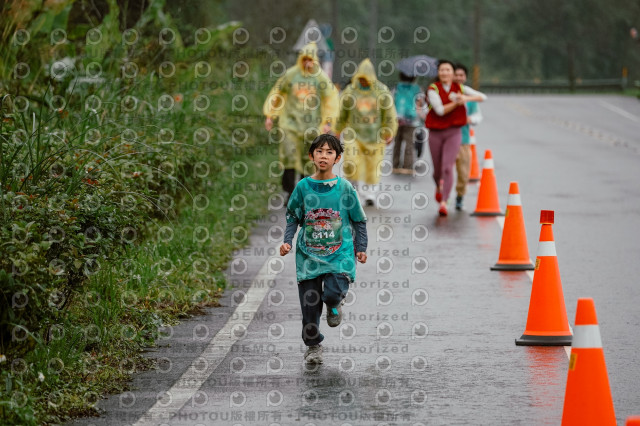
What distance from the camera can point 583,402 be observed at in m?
6.57

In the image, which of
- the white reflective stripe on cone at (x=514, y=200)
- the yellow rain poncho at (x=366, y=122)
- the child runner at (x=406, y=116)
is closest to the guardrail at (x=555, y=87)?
the child runner at (x=406, y=116)

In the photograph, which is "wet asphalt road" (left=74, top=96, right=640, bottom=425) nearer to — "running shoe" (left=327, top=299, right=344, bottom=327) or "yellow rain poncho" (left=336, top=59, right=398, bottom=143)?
"running shoe" (left=327, top=299, right=344, bottom=327)

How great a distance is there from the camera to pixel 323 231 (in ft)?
28.0

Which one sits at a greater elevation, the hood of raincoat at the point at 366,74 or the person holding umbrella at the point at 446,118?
the hood of raincoat at the point at 366,74

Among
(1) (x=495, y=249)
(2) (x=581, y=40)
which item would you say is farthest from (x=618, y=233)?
(2) (x=581, y=40)

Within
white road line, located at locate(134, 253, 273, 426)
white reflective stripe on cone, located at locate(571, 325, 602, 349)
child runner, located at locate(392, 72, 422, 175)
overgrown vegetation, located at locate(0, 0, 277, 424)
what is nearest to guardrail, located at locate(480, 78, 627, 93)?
child runner, located at locate(392, 72, 422, 175)

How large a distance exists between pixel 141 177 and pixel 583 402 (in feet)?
16.5

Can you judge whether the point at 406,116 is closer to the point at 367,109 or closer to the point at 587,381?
the point at 367,109

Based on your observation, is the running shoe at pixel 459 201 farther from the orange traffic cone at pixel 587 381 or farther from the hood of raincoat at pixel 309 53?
the orange traffic cone at pixel 587 381

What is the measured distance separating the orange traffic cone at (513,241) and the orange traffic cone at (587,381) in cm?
546

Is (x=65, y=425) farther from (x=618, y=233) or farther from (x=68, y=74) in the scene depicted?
(x=618, y=233)

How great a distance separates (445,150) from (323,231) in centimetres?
833

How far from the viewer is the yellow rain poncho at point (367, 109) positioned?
1839 centimetres

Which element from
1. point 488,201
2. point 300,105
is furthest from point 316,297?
point 300,105
